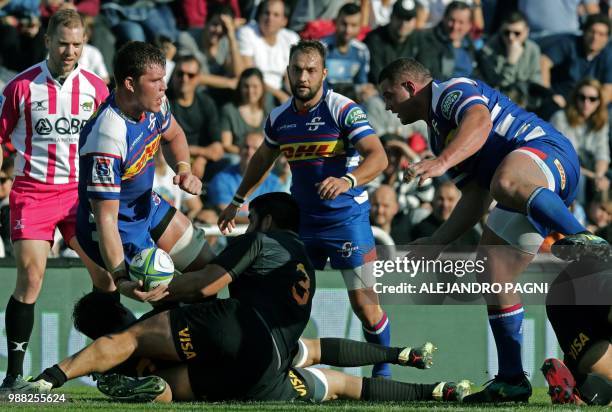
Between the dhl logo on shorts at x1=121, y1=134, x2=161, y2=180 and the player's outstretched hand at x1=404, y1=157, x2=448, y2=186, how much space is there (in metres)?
1.93

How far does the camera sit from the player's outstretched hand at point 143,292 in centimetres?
693

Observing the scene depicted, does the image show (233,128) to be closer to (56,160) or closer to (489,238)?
(56,160)

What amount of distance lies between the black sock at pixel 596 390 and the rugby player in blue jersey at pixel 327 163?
1.96 m

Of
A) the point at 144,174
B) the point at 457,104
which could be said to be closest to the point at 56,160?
the point at 144,174

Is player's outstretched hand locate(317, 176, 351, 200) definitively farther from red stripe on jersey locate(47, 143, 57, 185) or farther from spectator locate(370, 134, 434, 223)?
spectator locate(370, 134, 434, 223)

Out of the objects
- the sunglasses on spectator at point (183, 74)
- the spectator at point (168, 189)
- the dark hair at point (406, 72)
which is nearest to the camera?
the dark hair at point (406, 72)

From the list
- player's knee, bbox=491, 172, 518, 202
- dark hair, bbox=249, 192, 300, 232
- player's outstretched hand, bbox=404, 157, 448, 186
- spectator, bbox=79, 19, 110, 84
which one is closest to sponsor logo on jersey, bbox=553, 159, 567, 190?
player's knee, bbox=491, 172, 518, 202

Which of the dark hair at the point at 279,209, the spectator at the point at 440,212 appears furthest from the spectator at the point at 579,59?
the dark hair at the point at 279,209

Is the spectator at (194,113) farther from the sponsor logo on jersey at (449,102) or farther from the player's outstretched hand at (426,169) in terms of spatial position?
the player's outstretched hand at (426,169)

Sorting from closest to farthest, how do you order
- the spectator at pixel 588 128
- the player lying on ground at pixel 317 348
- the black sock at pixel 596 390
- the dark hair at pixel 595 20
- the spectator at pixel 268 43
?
the black sock at pixel 596 390, the player lying on ground at pixel 317 348, the spectator at pixel 588 128, the spectator at pixel 268 43, the dark hair at pixel 595 20

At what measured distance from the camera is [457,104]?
25.5 ft

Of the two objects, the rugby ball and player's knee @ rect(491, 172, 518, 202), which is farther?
player's knee @ rect(491, 172, 518, 202)

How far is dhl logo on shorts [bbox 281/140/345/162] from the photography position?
8.88 metres

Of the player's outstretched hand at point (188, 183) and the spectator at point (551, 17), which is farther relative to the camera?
the spectator at point (551, 17)
